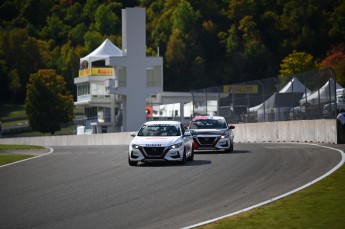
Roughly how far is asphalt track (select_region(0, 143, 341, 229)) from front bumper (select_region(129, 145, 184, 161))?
0.27 meters

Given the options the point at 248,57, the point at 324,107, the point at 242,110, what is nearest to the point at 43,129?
the point at 248,57

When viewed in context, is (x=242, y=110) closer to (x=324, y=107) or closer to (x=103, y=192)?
(x=324, y=107)

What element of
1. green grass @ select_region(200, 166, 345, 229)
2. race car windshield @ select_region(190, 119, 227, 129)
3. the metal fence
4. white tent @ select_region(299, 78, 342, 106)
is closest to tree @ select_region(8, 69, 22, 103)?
the metal fence

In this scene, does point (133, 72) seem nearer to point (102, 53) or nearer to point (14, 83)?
point (102, 53)

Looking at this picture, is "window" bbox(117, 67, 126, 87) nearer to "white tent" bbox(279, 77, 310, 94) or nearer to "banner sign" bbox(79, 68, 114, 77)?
"banner sign" bbox(79, 68, 114, 77)

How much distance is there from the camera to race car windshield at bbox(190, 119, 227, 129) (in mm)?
34531

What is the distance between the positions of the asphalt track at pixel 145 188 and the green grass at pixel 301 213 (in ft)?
2.16

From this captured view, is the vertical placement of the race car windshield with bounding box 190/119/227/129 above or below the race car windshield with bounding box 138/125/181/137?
above

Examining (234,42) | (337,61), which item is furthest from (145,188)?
(234,42)

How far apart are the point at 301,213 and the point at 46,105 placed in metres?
136

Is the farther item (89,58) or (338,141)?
(89,58)

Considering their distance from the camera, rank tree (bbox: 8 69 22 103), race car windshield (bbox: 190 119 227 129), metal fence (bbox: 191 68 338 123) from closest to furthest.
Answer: race car windshield (bbox: 190 119 227 129), metal fence (bbox: 191 68 338 123), tree (bbox: 8 69 22 103)

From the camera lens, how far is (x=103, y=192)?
1930cm

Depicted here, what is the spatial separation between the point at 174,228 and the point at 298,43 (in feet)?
535
